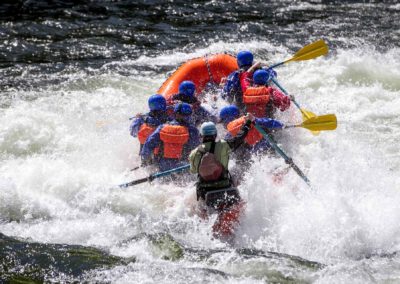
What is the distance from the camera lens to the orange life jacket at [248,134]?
258 inches

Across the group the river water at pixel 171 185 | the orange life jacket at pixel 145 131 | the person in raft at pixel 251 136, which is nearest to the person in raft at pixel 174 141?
the orange life jacket at pixel 145 131

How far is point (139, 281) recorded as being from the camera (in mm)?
4938

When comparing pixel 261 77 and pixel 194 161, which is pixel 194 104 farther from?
pixel 194 161

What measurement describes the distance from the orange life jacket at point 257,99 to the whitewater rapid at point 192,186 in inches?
30.8

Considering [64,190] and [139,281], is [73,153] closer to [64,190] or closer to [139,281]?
[64,190]

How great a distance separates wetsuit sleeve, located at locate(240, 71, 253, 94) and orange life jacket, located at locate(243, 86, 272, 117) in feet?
1.83

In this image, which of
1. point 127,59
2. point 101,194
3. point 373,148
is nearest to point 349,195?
point 373,148

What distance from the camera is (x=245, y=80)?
26.2ft

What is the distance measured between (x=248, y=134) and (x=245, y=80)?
1.41 metres

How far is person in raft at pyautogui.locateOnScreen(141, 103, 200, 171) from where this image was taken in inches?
257

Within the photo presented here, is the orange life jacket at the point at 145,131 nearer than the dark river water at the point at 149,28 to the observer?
Yes

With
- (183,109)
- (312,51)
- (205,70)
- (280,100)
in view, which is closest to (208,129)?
(183,109)

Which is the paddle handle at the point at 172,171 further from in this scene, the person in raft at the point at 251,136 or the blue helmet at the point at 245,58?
the blue helmet at the point at 245,58

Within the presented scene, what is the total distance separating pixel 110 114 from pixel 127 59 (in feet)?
8.40
